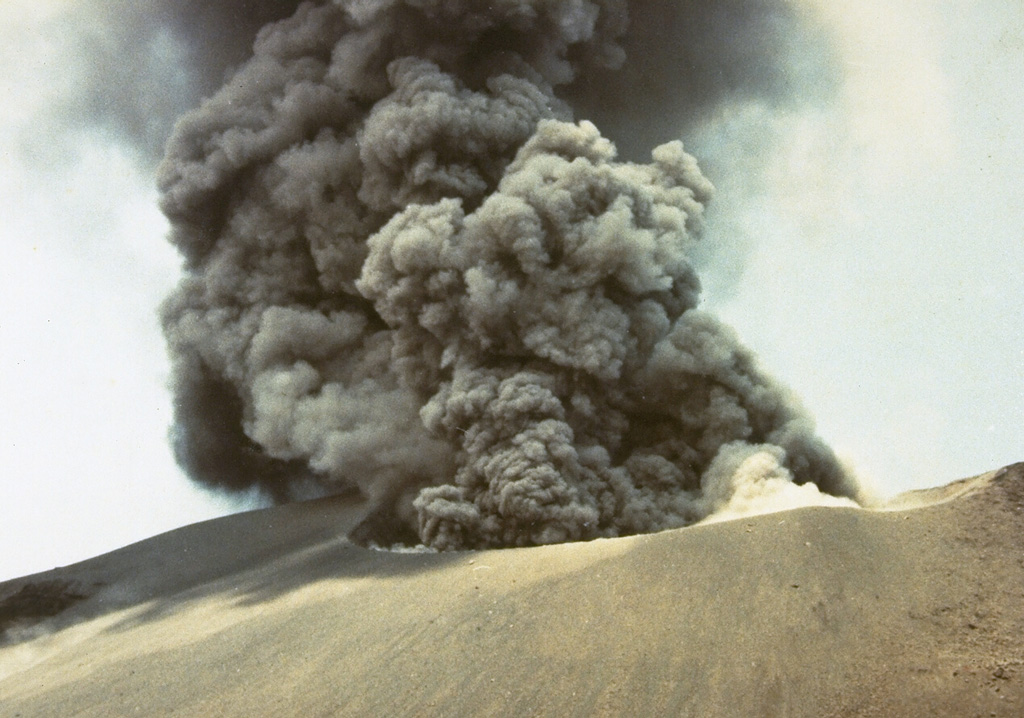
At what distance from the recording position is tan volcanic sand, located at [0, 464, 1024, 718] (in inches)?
271

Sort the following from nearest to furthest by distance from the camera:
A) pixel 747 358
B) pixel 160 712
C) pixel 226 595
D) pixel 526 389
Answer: pixel 160 712
pixel 226 595
pixel 526 389
pixel 747 358

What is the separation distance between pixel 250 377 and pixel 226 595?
301 inches

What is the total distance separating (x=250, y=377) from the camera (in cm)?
2027

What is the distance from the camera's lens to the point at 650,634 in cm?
793

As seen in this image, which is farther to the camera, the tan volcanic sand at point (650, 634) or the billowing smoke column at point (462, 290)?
the billowing smoke column at point (462, 290)

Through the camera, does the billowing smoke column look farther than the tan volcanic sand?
Yes

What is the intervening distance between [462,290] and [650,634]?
10.1 meters

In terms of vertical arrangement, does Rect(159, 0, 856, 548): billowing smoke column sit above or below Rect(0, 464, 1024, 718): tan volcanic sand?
above

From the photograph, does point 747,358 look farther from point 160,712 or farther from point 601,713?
point 160,712

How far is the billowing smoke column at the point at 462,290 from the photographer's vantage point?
15375 millimetres

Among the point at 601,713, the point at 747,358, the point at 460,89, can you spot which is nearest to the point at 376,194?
the point at 460,89

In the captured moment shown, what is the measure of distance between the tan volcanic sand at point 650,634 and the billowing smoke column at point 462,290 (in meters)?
4.19

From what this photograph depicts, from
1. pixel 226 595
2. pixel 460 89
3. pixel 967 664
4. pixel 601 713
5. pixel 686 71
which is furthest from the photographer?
pixel 686 71

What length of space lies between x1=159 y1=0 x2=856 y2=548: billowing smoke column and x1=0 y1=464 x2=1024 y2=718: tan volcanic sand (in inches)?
165
